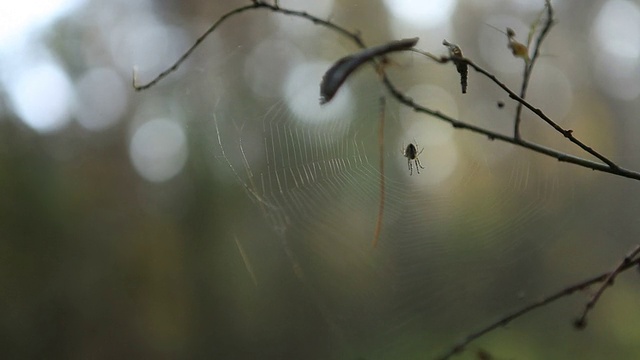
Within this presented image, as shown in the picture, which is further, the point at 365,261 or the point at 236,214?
the point at 236,214

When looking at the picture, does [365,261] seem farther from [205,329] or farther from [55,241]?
[55,241]

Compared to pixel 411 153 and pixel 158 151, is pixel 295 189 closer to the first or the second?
pixel 411 153

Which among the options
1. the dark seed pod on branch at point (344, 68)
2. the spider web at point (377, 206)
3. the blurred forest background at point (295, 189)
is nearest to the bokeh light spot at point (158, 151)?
the blurred forest background at point (295, 189)

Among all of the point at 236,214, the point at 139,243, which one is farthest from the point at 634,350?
the point at 139,243

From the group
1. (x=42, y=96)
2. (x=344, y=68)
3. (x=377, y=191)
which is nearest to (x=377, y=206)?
(x=377, y=191)

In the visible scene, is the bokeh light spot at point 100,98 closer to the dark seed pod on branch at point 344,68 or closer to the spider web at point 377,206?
the spider web at point 377,206

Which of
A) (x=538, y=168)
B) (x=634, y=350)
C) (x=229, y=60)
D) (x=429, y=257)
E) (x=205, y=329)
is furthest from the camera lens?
(x=205, y=329)

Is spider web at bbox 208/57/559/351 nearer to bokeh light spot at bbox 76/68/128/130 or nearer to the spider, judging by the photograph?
the spider

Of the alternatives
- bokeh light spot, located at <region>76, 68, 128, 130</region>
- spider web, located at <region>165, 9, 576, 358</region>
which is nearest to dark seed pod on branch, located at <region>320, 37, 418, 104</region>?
spider web, located at <region>165, 9, 576, 358</region>
